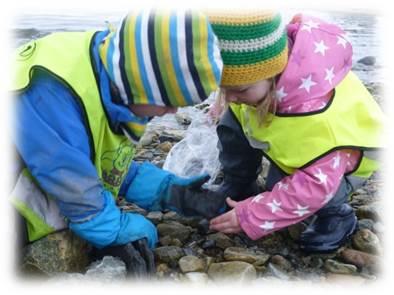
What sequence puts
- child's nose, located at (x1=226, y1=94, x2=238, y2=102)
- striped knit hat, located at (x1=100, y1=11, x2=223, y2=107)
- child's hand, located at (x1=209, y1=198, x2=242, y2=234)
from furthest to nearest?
1. child's hand, located at (x1=209, y1=198, x2=242, y2=234)
2. child's nose, located at (x1=226, y1=94, x2=238, y2=102)
3. striped knit hat, located at (x1=100, y1=11, x2=223, y2=107)

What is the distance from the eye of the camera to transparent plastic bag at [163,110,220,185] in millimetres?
2719

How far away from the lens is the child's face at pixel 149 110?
1861 millimetres

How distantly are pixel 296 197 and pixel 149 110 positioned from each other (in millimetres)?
572

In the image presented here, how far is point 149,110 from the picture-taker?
1902 millimetres

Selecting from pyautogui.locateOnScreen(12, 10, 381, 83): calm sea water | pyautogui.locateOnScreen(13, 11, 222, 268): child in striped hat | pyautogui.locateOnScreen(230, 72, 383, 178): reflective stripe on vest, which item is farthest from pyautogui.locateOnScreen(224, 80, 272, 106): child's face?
pyautogui.locateOnScreen(12, 10, 381, 83): calm sea water

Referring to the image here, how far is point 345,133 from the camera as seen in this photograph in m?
2.03

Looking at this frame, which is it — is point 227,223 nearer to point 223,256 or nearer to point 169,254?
point 223,256

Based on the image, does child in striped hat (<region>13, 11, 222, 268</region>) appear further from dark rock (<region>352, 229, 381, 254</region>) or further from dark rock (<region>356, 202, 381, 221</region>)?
dark rock (<region>356, 202, 381, 221</region>)

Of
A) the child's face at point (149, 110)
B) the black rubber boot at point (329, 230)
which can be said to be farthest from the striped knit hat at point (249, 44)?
the black rubber boot at point (329, 230)

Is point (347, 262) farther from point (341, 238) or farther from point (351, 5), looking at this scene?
point (351, 5)

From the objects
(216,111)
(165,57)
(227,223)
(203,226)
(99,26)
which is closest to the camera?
(165,57)

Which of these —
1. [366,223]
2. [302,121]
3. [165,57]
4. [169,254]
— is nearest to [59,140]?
[165,57]

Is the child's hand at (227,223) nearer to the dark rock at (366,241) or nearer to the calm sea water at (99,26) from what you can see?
the dark rock at (366,241)

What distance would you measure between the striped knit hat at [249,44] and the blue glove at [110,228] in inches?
21.3
